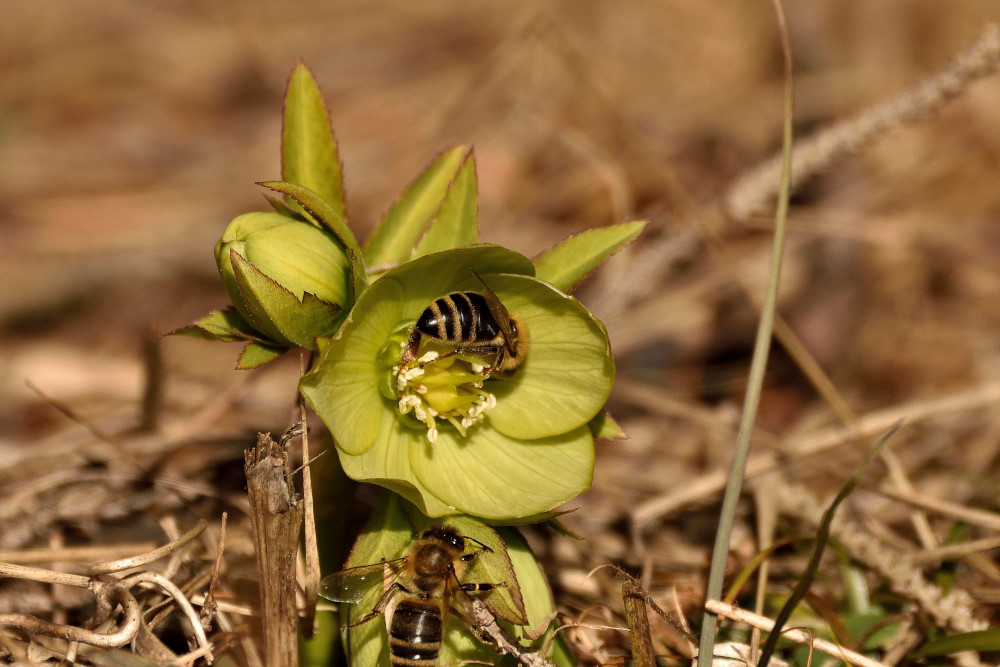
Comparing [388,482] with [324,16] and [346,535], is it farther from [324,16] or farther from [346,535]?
→ [324,16]

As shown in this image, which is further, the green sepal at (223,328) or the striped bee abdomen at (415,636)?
the green sepal at (223,328)

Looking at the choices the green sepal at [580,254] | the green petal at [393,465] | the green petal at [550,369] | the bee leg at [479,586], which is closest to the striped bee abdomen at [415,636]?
the bee leg at [479,586]

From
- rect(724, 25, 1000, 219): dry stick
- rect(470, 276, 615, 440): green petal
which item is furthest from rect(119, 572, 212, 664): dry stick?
rect(724, 25, 1000, 219): dry stick

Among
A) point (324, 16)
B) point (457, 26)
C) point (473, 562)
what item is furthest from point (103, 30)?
point (473, 562)

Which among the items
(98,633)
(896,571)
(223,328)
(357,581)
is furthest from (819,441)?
(98,633)

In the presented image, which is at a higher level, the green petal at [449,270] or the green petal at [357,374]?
the green petal at [449,270]

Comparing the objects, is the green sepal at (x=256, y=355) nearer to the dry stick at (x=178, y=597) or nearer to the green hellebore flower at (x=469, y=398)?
the green hellebore flower at (x=469, y=398)

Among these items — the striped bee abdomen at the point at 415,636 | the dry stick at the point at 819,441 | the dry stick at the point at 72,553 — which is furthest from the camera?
the dry stick at the point at 819,441

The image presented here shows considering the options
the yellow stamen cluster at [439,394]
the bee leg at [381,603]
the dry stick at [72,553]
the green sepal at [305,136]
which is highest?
the green sepal at [305,136]
